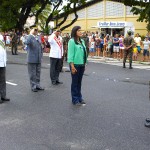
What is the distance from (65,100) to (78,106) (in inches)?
28.3

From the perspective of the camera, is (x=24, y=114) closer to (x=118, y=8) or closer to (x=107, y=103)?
(x=107, y=103)

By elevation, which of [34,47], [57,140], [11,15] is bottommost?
[57,140]

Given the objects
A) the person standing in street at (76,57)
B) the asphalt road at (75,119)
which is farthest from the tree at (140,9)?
the person standing in street at (76,57)

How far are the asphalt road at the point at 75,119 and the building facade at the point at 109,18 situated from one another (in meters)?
21.8

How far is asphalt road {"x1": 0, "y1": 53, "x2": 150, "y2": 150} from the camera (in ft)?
17.8

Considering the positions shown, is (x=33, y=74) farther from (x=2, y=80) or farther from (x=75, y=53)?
(x=75, y=53)

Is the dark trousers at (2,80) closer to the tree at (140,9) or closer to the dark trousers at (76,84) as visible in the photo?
the dark trousers at (76,84)

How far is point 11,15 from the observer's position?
3438cm

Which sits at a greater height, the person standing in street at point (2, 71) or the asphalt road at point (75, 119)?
the person standing in street at point (2, 71)

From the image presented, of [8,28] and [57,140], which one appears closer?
[57,140]

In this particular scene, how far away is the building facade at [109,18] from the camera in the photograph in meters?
32.1

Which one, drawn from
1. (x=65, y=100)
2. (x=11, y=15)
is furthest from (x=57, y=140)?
(x=11, y=15)

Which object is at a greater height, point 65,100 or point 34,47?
point 34,47

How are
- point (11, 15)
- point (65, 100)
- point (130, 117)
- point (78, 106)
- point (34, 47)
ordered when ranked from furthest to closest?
point (11, 15)
point (34, 47)
point (65, 100)
point (78, 106)
point (130, 117)
